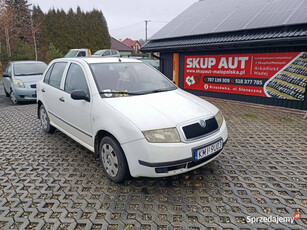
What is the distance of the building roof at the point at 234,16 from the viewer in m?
7.46

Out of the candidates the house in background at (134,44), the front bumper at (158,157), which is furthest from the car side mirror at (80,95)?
the house in background at (134,44)

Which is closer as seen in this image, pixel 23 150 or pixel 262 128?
pixel 23 150

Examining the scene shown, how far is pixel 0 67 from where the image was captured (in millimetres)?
21344

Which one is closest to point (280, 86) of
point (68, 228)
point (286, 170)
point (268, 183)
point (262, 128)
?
point (262, 128)

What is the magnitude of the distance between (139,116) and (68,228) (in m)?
1.45

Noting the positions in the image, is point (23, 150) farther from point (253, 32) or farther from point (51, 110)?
point (253, 32)

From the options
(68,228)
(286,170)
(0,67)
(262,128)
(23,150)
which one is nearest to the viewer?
(68,228)

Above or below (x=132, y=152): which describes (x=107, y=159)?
below

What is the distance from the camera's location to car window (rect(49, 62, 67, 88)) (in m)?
4.34

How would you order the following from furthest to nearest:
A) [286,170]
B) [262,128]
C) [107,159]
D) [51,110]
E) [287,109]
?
[287,109] < [262,128] < [51,110] < [286,170] < [107,159]

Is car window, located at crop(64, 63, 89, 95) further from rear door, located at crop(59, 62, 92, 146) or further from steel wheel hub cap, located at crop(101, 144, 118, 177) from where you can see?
steel wheel hub cap, located at crop(101, 144, 118, 177)

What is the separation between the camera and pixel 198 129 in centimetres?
289

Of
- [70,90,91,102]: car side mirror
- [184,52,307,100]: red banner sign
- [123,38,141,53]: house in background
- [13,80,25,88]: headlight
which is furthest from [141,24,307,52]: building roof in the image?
[123,38,141,53]: house in background

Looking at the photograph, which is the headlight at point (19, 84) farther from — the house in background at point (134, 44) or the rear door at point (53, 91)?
the house in background at point (134, 44)
